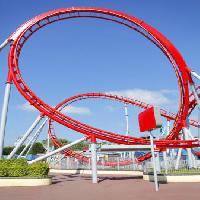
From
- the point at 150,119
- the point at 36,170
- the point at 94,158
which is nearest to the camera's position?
the point at 150,119

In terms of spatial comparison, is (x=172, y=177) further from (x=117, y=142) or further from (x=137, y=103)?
(x=137, y=103)

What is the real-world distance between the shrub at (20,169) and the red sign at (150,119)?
279 inches

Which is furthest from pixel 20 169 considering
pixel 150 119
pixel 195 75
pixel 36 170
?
pixel 195 75

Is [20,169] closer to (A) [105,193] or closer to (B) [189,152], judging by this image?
(A) [105,193]

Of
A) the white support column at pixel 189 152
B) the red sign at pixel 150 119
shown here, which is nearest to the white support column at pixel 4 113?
the red sign at pixel 150 119

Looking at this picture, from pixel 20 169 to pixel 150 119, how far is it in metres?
8.92

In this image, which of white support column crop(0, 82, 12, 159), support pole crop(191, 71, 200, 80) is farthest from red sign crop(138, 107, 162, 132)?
white support column crop(0, 82, 12, 159)

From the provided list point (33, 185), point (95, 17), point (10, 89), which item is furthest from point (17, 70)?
point (33, 185)

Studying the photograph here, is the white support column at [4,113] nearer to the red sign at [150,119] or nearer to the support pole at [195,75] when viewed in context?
the red sign at [150,119]

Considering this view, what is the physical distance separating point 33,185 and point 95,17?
14.2m

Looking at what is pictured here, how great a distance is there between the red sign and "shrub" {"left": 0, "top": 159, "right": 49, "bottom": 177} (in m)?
7.09

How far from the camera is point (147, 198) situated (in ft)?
40.7

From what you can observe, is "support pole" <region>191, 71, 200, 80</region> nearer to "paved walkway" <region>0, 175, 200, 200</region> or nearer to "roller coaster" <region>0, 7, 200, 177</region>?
"roller coaster" <region>0, 7, 200, 177</region>

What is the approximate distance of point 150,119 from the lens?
16141 mm
